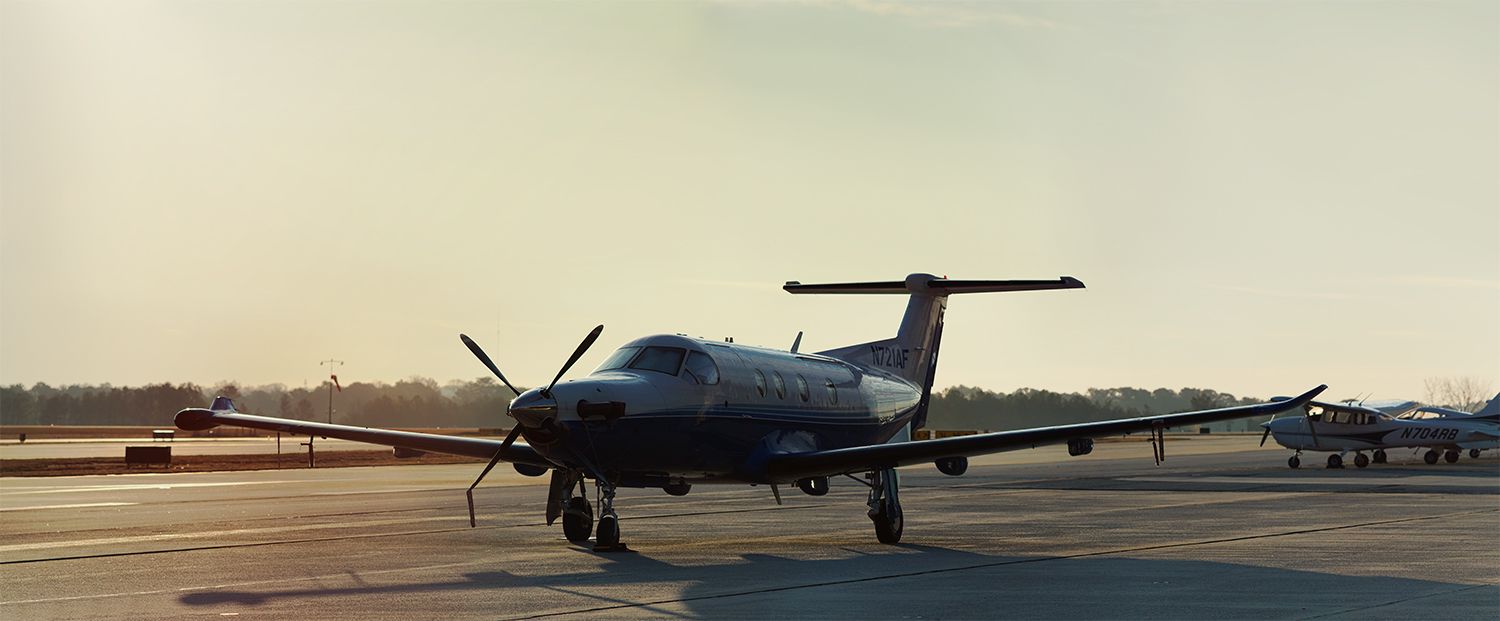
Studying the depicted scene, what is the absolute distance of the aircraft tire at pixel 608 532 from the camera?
20438 mm

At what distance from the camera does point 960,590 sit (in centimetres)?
1577

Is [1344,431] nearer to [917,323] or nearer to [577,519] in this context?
[917,323]

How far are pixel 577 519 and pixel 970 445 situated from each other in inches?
234

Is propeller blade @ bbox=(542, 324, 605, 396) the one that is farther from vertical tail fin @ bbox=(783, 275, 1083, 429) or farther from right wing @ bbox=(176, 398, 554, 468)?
vertical tail fin @ bbox=(783, 275, 1083, 429)

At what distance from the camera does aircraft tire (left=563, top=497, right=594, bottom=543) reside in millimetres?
21672

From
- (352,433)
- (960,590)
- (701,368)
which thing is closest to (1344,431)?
(701,368)

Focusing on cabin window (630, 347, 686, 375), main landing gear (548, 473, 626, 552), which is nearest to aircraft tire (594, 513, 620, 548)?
main landing gear (548, 473, 626, 552)

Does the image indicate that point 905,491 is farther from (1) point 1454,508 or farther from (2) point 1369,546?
(2) point 1369,546

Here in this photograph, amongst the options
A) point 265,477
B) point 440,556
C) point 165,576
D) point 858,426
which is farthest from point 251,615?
point 265,477

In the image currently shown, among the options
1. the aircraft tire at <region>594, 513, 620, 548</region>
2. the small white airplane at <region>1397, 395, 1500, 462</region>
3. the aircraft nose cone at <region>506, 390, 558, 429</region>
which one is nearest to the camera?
the aircraft nose cone at <region>506, 390, 558, 429</region>

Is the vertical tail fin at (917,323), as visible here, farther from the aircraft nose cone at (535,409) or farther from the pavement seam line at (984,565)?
the aircraft nose cone at (535,409)

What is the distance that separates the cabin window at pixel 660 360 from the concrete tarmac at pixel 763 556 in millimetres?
2636

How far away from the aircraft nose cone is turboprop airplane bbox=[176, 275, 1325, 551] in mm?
19

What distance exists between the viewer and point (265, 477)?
49312 millimetres
